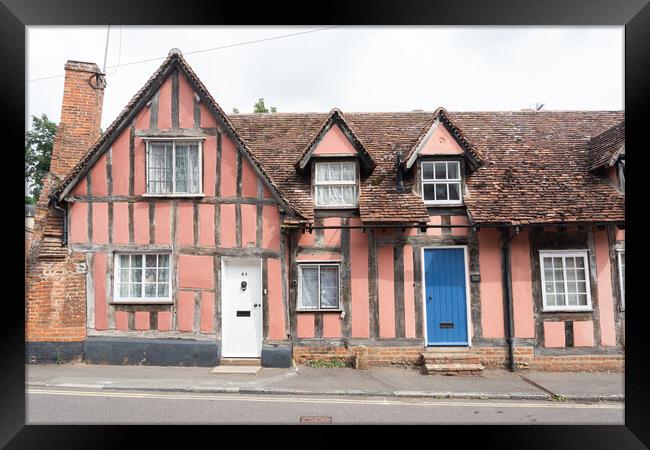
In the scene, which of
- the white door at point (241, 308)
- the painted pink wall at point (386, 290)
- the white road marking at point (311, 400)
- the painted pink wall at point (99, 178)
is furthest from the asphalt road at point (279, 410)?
the painted pink wall at point (99, 178)

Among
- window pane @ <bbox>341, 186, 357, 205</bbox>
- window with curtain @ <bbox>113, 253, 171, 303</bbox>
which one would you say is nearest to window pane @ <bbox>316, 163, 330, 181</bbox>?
window pane @ <bbox>341, 186, 357, 205</bbox>

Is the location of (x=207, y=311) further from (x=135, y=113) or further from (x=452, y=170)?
(x=452, y=170)

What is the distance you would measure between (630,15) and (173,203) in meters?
8.42

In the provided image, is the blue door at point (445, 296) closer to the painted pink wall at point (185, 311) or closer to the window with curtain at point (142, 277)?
the painted pink wall at point (185, 311)

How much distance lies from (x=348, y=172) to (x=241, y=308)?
3989 mm

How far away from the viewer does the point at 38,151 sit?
70.5 ft

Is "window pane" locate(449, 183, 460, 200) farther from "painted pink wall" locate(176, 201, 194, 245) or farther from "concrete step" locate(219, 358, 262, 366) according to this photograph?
"painted pink wall" locate(176, 201, 194, 245)

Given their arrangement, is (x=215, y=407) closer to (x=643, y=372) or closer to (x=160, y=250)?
(x=160, y=250)

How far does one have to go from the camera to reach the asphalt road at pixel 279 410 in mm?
5898

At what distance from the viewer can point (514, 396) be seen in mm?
7180

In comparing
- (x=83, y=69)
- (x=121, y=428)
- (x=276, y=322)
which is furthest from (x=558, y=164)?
(x=83, y=69)

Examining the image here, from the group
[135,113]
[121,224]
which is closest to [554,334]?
[121,224]

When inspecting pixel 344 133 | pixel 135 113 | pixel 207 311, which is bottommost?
pixel 207 311

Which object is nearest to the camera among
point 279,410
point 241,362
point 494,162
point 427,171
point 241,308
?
point 279,410
